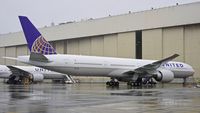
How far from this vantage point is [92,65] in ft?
128

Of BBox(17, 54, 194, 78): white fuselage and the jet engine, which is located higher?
BBox(17, 54, 194, 78): white fuselage

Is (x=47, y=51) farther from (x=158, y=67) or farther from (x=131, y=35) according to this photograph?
(x=131, y=35)

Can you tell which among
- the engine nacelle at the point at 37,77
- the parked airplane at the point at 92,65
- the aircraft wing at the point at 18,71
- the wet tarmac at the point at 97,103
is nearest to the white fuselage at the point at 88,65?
the parked airplane at the point at 92,65

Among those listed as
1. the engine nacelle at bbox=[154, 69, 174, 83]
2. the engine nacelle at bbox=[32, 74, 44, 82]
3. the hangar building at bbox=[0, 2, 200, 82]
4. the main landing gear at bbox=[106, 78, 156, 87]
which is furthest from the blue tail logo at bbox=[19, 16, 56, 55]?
the hangar building at bbox=[0, 2, 200, 82]

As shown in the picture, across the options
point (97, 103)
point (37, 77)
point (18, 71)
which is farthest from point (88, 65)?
point (97, 103)

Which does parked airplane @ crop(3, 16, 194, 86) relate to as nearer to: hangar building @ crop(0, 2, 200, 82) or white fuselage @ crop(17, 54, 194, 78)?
white fuselage @ crop(17, 54, 194, 78)

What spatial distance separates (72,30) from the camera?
73.4 metres

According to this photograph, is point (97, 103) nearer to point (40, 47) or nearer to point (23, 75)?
point (40, 47)

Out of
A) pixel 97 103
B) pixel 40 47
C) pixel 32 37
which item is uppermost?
pixel 32 37

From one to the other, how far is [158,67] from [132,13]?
23486 millimetres

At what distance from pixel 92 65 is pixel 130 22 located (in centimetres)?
2512

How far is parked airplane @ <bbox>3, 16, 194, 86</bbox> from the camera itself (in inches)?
1443

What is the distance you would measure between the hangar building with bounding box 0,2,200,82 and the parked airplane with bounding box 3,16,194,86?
427 inches

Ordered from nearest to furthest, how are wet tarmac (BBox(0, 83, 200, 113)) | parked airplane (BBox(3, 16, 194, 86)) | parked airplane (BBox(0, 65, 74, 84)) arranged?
1. wet tarmac (BBox(0, 83, 200, 113))
2. parked airplane (BBox(3, 16, 194, 86))
3. parked airplane (BBox(0, 65, 74, 84))
